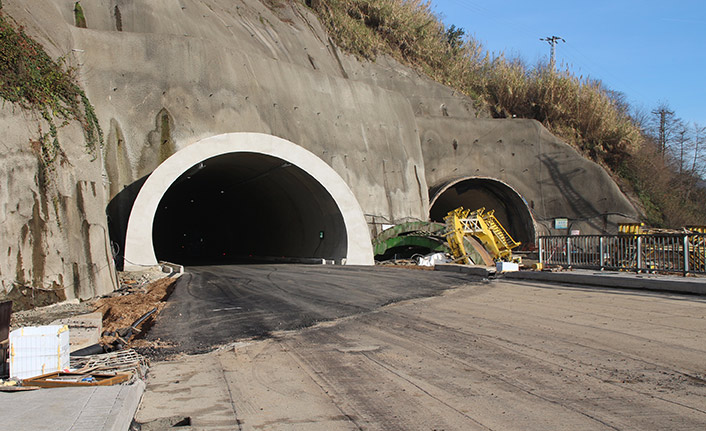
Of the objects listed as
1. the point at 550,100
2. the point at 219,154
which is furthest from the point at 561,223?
the point at 219,154

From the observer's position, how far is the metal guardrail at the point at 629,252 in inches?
599

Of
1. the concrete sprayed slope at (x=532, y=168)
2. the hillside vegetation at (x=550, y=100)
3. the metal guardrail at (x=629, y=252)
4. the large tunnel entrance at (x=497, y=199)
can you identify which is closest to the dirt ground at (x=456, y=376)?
the metal guardrail at (x=629, y=252)

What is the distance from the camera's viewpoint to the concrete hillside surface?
1385cm

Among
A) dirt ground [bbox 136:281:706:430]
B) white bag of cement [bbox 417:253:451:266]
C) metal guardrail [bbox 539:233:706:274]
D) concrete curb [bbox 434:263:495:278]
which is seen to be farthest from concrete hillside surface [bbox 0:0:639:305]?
metal guardrail [bbox 539:233:706:274]

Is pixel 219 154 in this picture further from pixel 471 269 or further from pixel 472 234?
pixel 472 234

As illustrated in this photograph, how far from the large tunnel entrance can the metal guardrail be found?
18224 millimetres

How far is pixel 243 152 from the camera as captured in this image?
24.4 metres

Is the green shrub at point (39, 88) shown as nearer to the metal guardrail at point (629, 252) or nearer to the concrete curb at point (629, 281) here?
the concrete curb at point (629, 281)

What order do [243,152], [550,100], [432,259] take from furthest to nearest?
1. [550,100]
2. [432,259]
3. [243,152]

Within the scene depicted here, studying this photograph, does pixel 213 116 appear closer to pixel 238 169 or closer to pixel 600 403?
pixel 238 169

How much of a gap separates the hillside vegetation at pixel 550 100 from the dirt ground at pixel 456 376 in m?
37.1

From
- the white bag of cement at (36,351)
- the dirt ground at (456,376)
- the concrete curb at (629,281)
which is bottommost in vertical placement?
the dirt ground at (456,376)

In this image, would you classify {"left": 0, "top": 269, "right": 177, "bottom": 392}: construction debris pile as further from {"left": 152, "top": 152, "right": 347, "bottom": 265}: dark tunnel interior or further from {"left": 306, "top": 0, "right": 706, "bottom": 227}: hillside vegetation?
{"left": 306, "top": 0, "right": 706, "bottom": 227}: hillside vegetation

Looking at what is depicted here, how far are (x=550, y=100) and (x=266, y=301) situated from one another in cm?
4151
